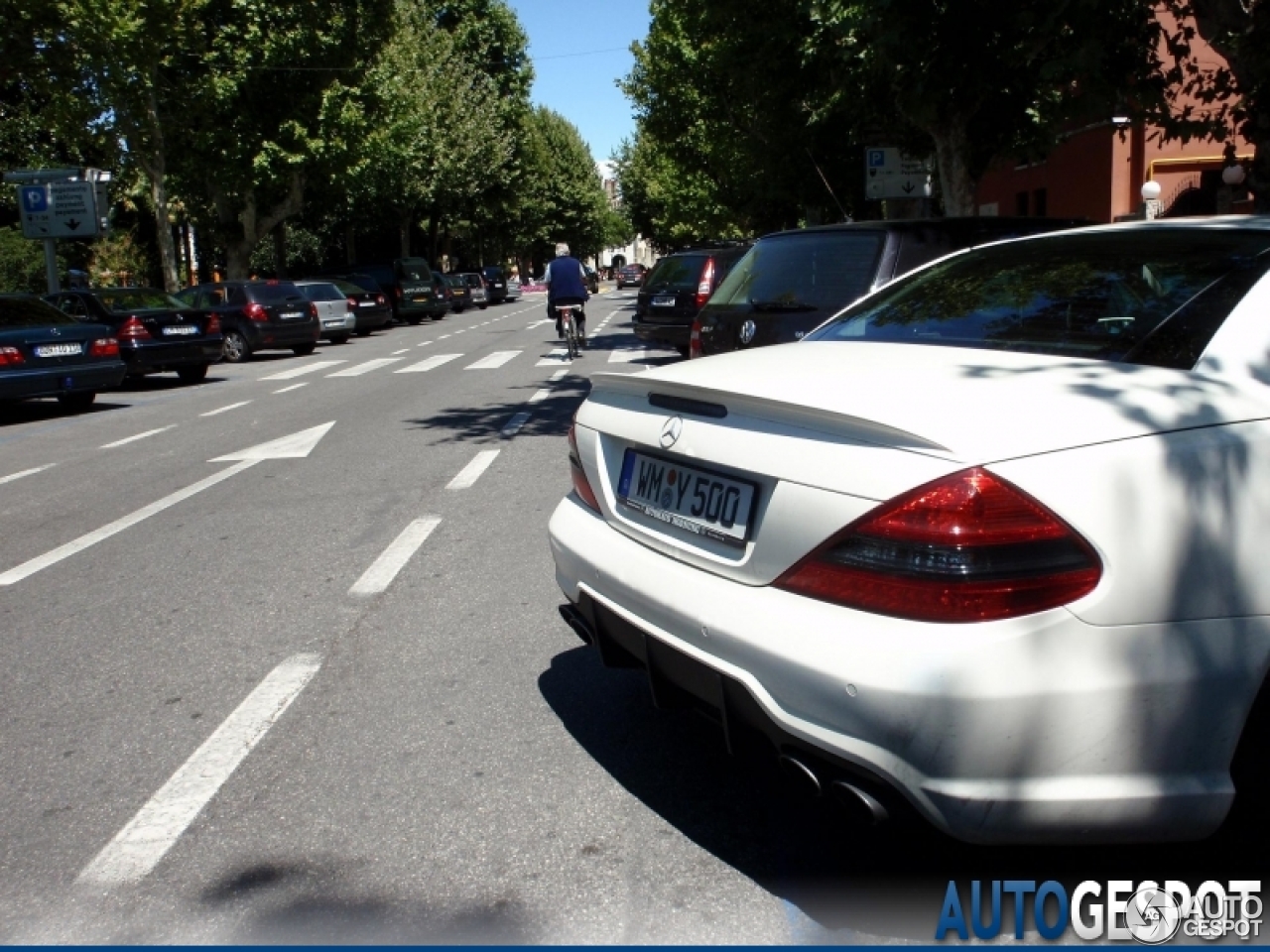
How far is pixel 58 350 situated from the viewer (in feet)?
48.6

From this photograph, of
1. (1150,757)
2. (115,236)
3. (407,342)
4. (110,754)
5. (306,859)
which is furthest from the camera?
(115,236)

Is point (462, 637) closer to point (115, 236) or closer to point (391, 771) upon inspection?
point (391, 771)

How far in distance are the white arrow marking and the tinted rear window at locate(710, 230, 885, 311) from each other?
4.17 meters

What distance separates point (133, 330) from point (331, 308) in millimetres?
10323

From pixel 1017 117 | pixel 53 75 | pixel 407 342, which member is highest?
pixel 53 75

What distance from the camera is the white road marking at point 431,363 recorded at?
65.1 ft

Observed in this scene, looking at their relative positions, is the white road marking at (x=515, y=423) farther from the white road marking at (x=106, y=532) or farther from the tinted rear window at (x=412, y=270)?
the tinted rear window at (x=412, y=270)

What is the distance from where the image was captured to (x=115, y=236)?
45.1 meters

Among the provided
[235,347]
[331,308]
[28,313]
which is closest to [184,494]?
[28,313]

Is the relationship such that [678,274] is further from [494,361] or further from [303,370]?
[303,370]

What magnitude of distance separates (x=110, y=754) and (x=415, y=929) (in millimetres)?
1650

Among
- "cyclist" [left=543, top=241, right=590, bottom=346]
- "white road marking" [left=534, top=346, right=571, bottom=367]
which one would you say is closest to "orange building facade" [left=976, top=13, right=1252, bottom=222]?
"cyclist" [left=543, top=241, right=590, bottom=346]

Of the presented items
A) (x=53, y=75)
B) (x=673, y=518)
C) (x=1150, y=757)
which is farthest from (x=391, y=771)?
(x=53, y=75)

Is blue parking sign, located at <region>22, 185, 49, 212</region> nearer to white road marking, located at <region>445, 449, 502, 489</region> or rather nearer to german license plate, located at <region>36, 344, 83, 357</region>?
german license plate, located at <region>36, 344, 83, 357</region>
